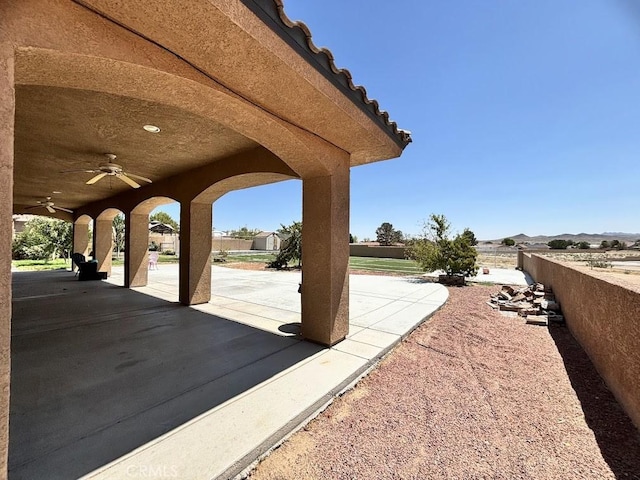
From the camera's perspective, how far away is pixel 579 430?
103 inches

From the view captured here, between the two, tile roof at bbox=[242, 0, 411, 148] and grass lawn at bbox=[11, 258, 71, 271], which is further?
grass lawn at bbox=[11, 258, 71, 271]

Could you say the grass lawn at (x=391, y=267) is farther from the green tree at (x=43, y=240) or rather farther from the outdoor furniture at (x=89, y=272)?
the green tree at (x=43, y=240)

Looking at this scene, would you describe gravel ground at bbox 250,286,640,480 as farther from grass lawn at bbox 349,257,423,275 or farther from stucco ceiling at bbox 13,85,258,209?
grass lawn at bbox 349,257,423,275

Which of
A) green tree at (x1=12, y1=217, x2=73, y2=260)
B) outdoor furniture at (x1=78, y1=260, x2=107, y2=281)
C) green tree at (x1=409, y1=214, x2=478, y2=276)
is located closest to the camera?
green tree at (x1=409, y1=214, x2=478, y2=276)

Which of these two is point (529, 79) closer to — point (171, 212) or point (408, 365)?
point (408, 365)

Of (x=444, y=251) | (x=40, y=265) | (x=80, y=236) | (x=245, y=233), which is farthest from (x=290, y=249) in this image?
(x=245, y=233)

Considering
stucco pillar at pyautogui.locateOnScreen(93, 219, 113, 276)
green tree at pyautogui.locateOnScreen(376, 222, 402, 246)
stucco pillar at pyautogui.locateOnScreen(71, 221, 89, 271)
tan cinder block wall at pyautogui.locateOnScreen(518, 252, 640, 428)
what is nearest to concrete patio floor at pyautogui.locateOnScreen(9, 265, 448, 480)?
tan cinder block wall at pyautogui.locateOnScreen(518, 252, 640, 428)

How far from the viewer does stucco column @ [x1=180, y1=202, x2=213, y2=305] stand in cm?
709

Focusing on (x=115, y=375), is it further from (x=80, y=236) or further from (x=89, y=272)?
(x=80, y=236)

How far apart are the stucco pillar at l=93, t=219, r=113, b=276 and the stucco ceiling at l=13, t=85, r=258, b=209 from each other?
5186 mm

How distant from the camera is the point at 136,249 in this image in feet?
32.3

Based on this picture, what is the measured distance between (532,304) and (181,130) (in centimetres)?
892

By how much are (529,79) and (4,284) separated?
12.4 m

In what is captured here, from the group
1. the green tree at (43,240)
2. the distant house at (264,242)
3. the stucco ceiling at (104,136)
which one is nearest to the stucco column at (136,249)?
the stucco ceiling at (104,136)
